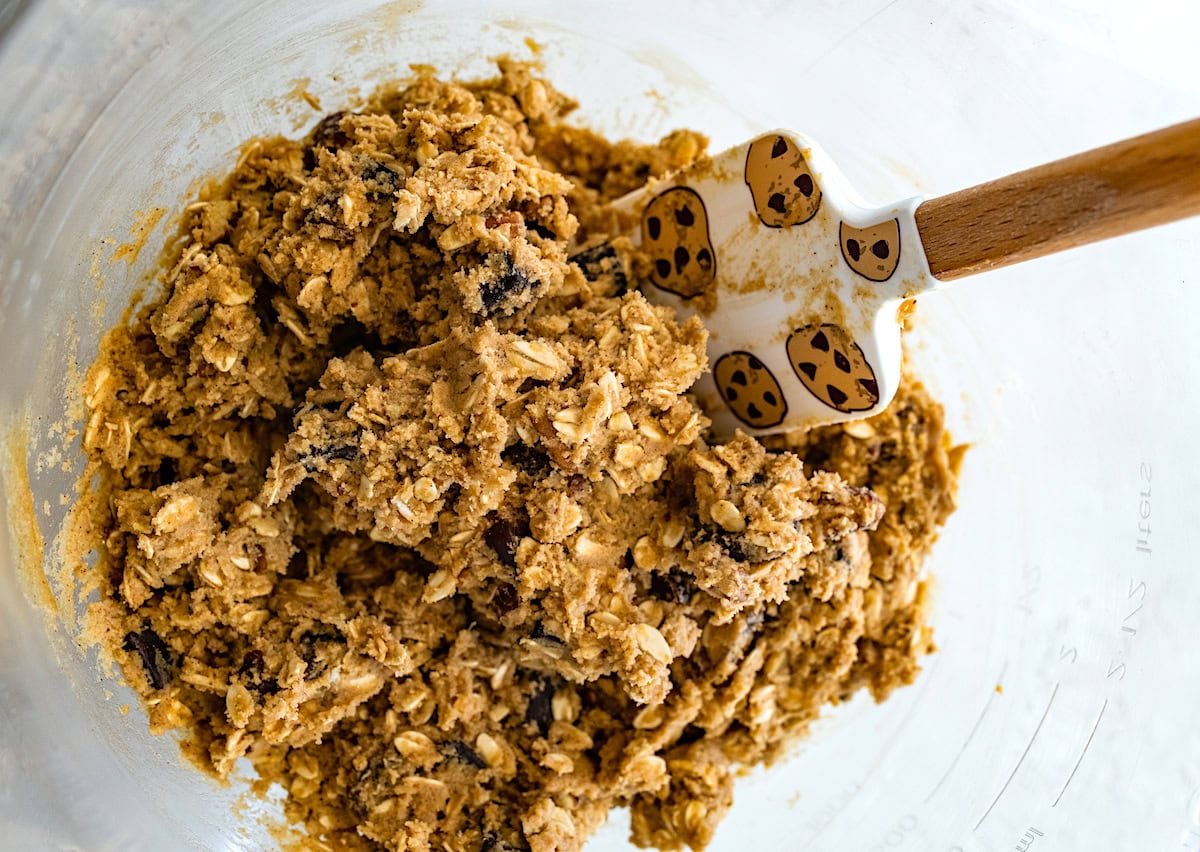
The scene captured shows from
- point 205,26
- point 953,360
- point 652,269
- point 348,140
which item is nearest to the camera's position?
point 205,26

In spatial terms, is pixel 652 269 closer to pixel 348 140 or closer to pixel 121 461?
pixel 348 140

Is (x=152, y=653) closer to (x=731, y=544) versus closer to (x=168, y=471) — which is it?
(x=168, y=471)

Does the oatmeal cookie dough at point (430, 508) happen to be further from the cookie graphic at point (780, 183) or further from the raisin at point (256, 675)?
the cookie graphic at point (780, 183)

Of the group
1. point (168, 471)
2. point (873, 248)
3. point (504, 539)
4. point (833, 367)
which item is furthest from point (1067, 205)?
point (168, 471)

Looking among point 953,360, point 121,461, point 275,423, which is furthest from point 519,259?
point 953,360

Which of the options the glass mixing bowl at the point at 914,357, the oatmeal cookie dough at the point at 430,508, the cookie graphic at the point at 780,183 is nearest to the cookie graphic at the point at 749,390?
the oatmeal cookie dough at the point at 430,508

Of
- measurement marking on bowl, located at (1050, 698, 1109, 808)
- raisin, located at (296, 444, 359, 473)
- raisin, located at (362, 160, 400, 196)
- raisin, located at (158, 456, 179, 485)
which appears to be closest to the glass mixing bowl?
measurement marking on bowl, located at (1050, 698, 1109, 808)
